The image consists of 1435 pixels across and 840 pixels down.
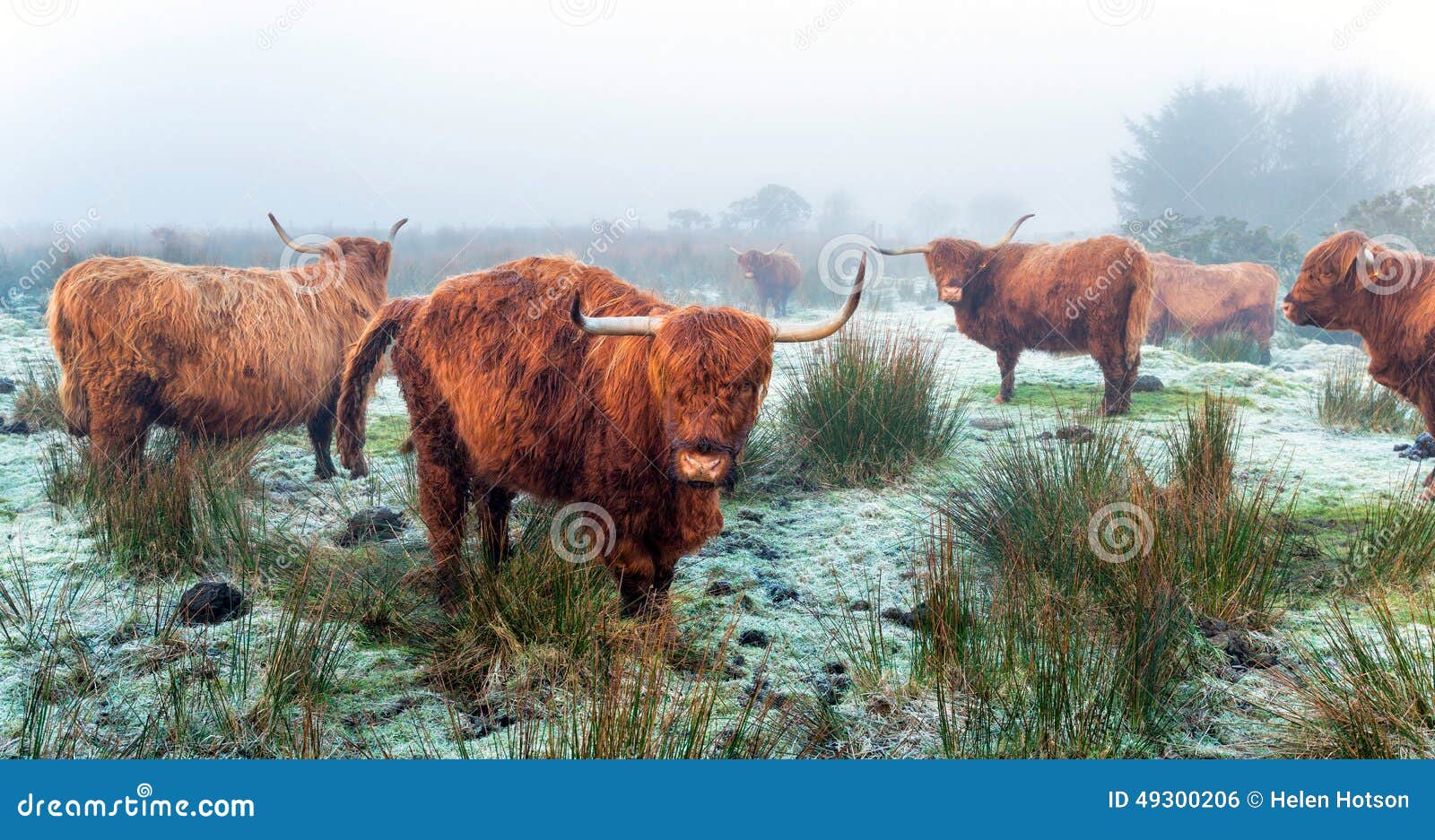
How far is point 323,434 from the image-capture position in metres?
5.16

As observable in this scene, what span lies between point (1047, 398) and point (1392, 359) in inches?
87.3

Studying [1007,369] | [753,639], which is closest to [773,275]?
[1007,369]

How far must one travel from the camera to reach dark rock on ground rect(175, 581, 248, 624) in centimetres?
288

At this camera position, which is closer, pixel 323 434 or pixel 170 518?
pixel 170 518

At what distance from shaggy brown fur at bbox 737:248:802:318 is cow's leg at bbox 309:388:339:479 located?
232 inches

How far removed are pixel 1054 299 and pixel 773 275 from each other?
5108 millimetres

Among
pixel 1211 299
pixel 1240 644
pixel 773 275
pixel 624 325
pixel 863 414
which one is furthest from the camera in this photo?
pixel 773 275

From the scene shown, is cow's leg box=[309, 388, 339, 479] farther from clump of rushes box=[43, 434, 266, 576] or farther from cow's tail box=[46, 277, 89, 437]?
clump of rushes box=[43, 434, 266, 576]

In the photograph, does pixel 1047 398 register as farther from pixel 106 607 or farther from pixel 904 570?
pixel 106 607

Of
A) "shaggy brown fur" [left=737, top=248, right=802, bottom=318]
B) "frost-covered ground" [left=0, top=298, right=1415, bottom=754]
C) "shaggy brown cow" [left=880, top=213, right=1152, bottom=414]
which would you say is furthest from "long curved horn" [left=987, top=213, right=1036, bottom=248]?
"shaggy brown fur" [left=737, top=248, right=802, bottom=318]

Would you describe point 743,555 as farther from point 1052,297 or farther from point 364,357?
point 1052,297

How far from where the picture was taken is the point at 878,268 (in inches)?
365

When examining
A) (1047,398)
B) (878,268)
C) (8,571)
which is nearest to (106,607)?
(8,571)

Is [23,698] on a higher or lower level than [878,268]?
lower
